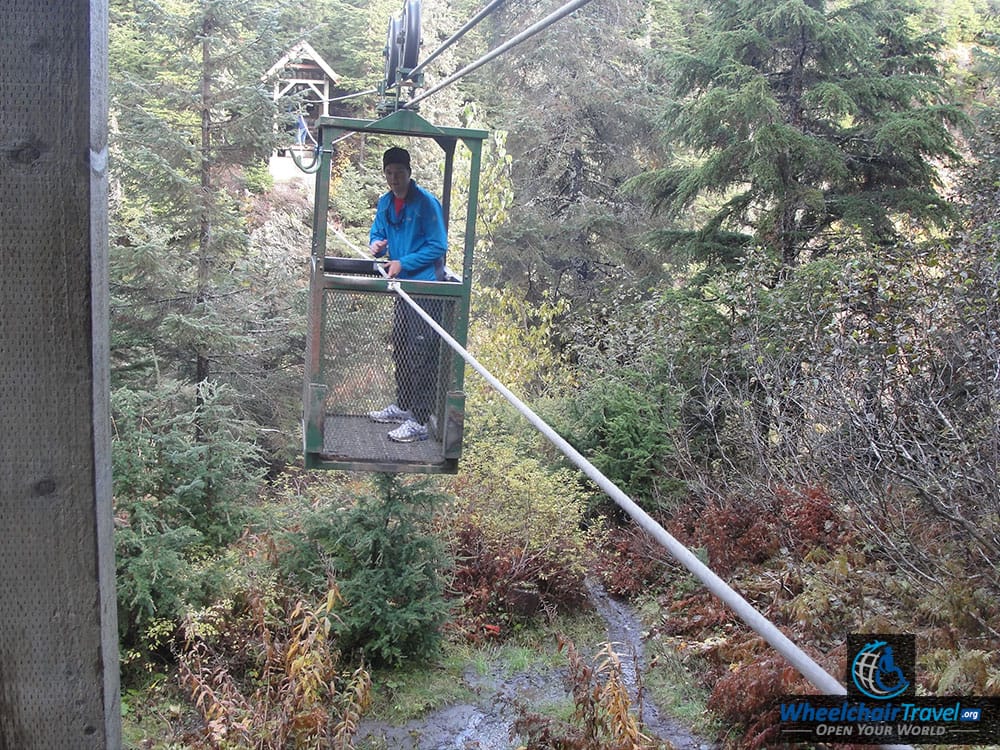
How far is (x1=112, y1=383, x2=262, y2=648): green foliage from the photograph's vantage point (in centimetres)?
670

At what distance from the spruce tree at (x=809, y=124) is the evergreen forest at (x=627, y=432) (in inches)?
1.9

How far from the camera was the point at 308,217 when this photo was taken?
18703 millimetres

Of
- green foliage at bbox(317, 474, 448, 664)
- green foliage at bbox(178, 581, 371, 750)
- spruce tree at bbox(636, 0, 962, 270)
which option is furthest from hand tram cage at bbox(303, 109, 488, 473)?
spruce tree at bbox(636, 0, 962, 270)

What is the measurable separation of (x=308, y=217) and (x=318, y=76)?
12.4 metres

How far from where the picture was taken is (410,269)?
214 inches

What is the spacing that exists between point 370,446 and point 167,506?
2.86 m

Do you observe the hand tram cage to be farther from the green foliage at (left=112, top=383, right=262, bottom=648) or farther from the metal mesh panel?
the green foliage at (left=112, top=383, right=262, bottom=648)

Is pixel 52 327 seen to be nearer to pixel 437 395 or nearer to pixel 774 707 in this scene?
pixel 437 395

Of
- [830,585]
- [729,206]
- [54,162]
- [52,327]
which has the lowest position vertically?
[830,585]

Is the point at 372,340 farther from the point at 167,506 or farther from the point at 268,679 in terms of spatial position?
the point at 167,506

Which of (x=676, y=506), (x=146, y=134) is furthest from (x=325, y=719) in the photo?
(x=146, y=134)

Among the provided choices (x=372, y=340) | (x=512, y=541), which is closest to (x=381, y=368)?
(x=372, y=340)

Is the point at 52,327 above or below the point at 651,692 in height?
above

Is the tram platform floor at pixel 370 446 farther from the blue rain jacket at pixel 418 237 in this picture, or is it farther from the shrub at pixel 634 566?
the shrub at pixel 634 566
